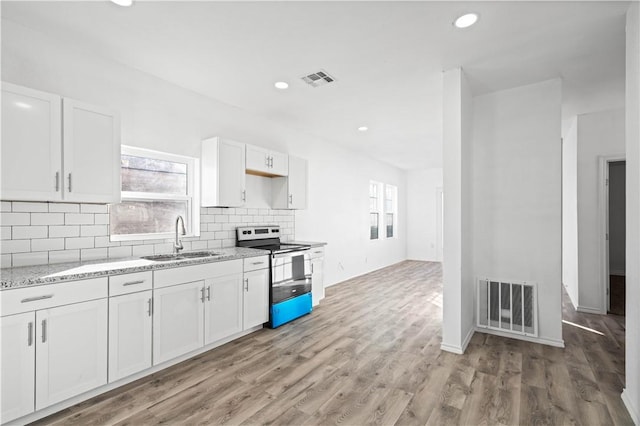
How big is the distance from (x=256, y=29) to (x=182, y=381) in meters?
2.79

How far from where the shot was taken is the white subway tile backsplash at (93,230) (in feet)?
8.77

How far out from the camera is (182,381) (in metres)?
2.51

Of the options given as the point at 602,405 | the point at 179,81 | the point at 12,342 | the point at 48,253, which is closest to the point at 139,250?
the point at 48,253

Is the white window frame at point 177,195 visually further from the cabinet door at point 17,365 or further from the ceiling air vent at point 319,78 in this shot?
the ceiling air vent at point 319,78

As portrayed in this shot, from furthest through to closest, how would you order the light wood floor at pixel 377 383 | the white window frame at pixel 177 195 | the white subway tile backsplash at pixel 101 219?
the white window frame at pixel 177 195, the white subway tile backsplash at pixel 101 219, the light wood floor at pixel 377 383

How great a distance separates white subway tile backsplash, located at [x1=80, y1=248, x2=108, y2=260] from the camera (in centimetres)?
267

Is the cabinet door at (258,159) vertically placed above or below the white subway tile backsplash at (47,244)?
above

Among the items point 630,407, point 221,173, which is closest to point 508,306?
point 630,407

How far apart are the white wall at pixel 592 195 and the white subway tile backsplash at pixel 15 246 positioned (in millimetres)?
6046

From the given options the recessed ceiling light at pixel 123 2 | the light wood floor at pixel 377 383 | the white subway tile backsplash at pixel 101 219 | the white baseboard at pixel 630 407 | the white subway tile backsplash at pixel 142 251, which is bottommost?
the light wood floor at pixel 377 383

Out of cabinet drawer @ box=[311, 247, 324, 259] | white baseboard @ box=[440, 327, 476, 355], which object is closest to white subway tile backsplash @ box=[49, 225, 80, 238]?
cabinet drawer @ box=[311, 247, 324, 259]

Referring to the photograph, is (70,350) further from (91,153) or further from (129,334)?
(91,153)

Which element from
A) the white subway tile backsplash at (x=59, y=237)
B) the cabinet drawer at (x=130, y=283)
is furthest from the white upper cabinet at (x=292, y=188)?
the cabinet drawer at (x=130, y=283)

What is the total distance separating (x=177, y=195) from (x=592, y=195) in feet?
17.3
